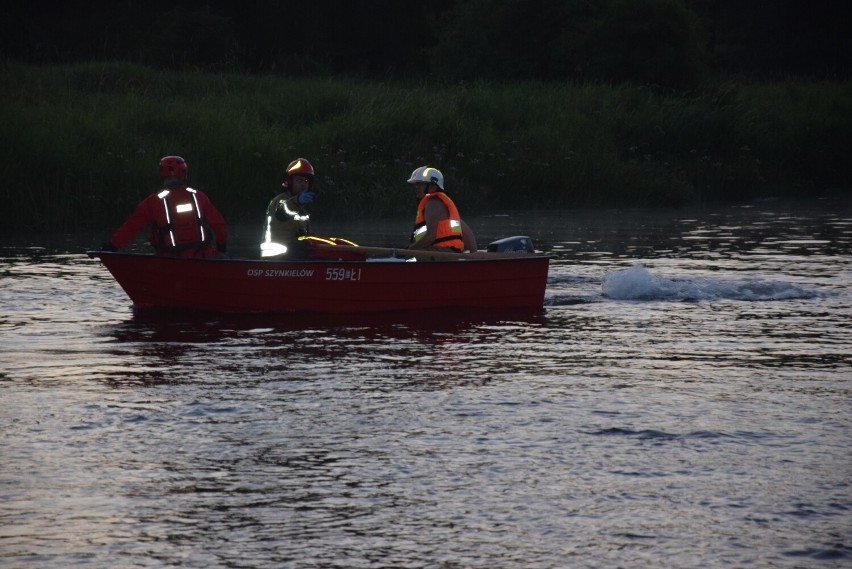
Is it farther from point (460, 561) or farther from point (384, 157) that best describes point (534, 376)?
point (384, 157)

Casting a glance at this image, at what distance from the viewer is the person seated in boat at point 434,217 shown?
44.5 feet

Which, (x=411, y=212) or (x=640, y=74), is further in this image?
(x=640, y=74)

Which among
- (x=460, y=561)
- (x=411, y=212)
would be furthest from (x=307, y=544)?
(x=411, y=212)

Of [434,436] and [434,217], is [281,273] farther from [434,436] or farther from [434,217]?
[434,436]

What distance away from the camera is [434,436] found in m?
7.97

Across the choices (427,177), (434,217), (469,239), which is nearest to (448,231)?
(434,217)

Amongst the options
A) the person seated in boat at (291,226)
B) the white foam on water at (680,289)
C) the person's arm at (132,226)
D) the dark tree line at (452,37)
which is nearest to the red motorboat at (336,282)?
the person's arm at (132,226)

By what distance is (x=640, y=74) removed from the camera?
35094 mm

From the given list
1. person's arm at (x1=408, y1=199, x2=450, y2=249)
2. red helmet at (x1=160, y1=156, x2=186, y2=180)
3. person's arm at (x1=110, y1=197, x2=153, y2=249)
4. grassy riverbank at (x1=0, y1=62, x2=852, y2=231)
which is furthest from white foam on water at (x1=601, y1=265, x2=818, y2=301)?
grassy riverbank at (x1=0, y1=62, x2=852, y2=231)

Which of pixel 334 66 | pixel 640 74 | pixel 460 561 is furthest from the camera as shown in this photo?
pixel 334 66

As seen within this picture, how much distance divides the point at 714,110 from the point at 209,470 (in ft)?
86.4

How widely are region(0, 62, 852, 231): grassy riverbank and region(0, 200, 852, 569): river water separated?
25.4 ft

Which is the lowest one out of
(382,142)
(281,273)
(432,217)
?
(281,273)

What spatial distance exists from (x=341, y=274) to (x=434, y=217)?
1135 mm
